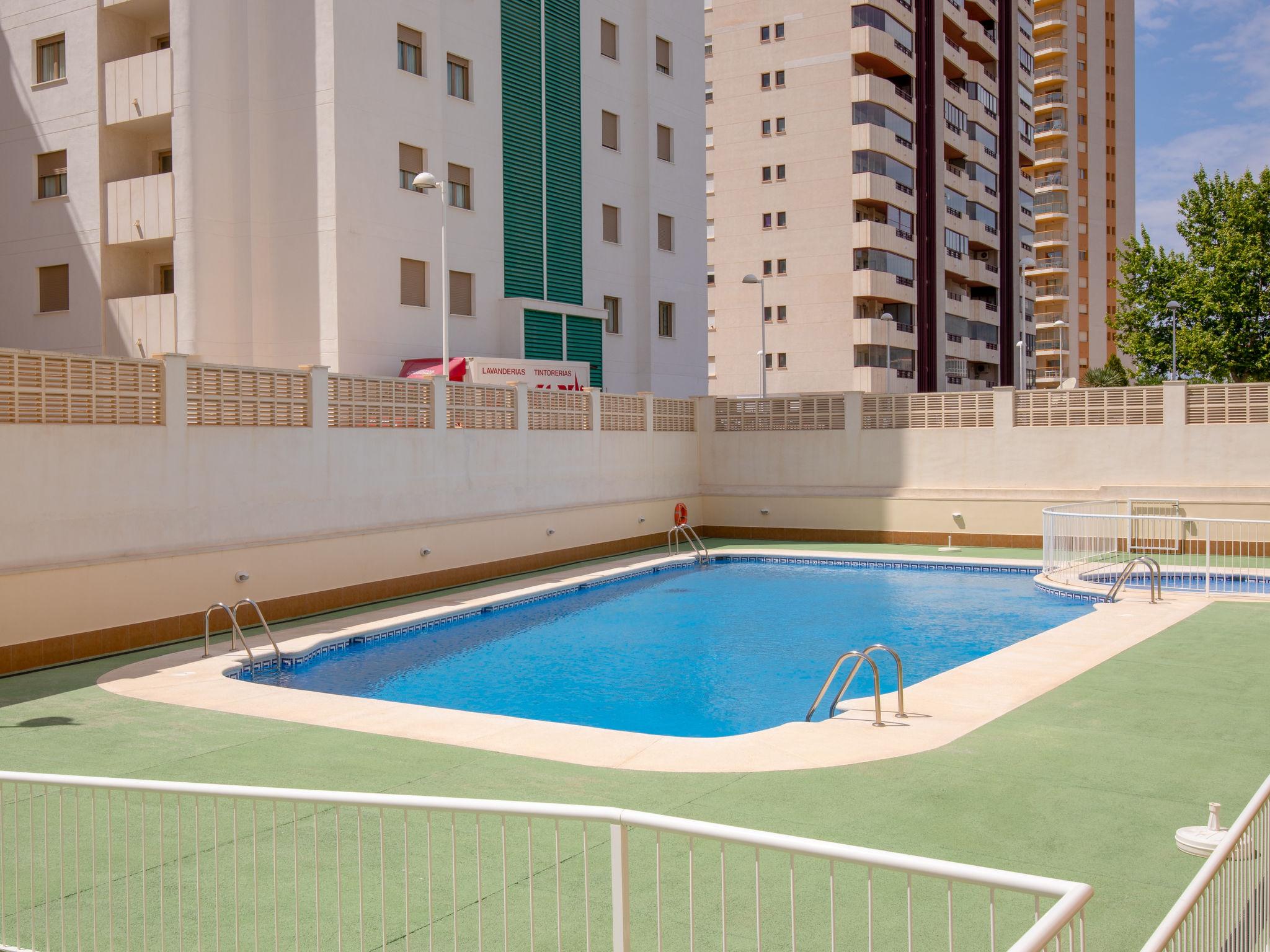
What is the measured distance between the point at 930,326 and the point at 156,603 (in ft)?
162

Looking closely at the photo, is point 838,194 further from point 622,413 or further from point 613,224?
point 622,413

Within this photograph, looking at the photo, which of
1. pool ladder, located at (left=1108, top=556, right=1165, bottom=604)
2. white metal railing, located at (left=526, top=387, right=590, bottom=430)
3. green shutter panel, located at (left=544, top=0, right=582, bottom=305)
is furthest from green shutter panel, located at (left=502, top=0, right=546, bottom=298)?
pool ladder, located at (left=1108, top=556, right=1165, bottom=604)

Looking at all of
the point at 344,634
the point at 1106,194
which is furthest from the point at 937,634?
the point at 1106,194

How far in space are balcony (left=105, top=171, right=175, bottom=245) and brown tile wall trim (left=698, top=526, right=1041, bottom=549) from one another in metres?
15.8

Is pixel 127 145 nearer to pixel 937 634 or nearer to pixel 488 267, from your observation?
pixel 488 267

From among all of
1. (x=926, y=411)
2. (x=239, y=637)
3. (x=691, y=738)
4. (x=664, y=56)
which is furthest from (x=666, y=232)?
(x=691, y=738)

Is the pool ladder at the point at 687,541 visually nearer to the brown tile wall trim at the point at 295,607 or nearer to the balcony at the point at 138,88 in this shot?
the brown tile wall trim at the point at 295,607

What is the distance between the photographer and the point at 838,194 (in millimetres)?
53125

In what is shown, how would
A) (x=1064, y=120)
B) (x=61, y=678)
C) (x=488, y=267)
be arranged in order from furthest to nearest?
(x=1064, y=120) < (x=488, y=267) < (x=61, y=678)

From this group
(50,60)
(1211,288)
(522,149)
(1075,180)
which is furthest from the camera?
(1075,180)

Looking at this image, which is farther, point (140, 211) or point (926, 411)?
point (926, 411)

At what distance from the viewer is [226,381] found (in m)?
17.0

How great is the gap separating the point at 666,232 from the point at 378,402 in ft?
62.1

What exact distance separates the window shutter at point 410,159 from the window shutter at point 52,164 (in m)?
8.45
